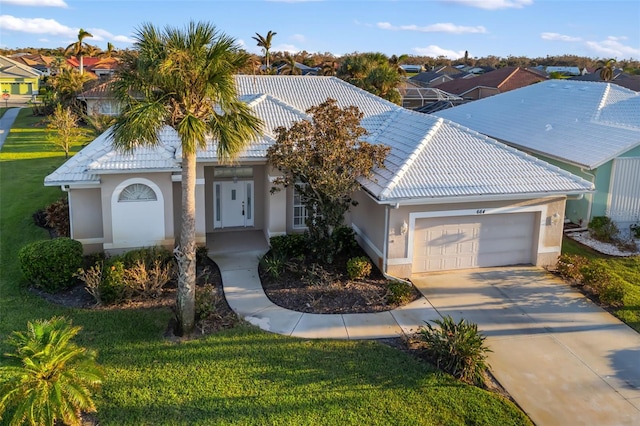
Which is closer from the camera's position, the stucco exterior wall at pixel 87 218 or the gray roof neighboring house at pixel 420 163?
the gray roof neighboring house at pixel 420 163

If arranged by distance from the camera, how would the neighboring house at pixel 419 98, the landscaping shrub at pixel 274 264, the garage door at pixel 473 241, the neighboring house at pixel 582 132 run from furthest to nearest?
the neighboring house at pixel 419 98 < the neighboring house at pixel 582 132 < the garage door at pixel 473 241 < the landscaping shrub at pixel 274 264

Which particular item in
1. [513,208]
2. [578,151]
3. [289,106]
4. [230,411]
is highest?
[289,106]

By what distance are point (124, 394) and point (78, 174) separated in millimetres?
8553

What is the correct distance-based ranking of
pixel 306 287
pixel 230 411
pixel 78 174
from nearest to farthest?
pixel 230 411 → pixel 306 287 → pixel 78 174

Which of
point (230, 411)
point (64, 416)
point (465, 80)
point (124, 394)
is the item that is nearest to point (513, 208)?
point (230, 411)

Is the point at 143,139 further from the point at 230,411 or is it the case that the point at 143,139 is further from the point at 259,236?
the point at 259,236

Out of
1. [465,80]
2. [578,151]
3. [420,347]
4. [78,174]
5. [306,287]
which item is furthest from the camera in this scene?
[465,80]

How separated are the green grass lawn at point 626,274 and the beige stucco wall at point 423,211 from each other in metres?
1.98

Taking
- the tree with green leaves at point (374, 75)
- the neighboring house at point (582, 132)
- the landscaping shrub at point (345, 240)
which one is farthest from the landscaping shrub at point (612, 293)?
the tree with green leaves at point (374, 75)

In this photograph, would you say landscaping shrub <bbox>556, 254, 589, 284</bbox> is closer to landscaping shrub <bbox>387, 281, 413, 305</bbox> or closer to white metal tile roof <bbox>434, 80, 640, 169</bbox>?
white metal tile roof <bbox>434, 80, 640, 169</bbox>

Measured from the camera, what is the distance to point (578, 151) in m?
21.1

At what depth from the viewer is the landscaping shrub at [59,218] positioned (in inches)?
744

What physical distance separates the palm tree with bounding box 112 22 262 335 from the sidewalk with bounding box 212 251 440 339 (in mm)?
2876

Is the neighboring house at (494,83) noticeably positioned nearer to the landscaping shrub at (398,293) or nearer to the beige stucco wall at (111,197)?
the landscaping shrub at (398,293)
